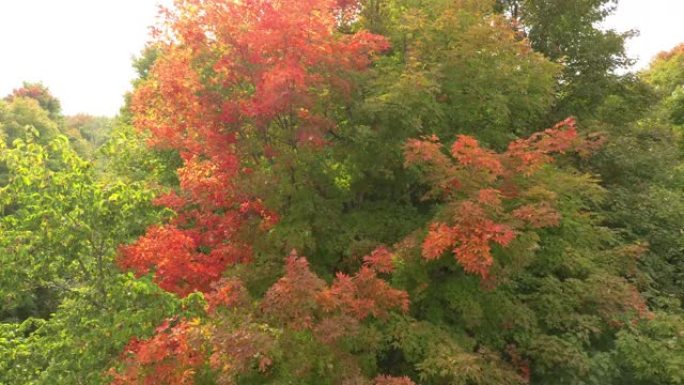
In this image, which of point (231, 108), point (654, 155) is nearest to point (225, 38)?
point (231, 108)

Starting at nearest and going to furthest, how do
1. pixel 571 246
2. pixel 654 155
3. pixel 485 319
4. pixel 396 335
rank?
pixel 396 335, pixel 485 319, pixel 571 246, pixel 654 155

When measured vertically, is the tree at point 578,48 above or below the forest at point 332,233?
above

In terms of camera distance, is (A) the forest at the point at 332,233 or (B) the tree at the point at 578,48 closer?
(A) the forest at the point at 332,233

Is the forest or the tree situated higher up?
the tree

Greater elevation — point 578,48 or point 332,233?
point 578,48

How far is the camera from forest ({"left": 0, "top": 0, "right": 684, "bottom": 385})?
7.23 m

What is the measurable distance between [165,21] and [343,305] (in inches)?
272

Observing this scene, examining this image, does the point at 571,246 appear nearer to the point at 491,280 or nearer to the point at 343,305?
the point at 491,280

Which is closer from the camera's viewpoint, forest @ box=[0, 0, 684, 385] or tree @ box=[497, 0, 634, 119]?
forest @ box=[0, 0, 684, 385]

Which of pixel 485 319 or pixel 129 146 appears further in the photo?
pixel 129 146

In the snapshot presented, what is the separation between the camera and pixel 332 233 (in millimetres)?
9453

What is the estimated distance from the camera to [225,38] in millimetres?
9180

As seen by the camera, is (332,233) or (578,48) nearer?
(332,233)

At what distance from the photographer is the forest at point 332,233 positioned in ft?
23.7
